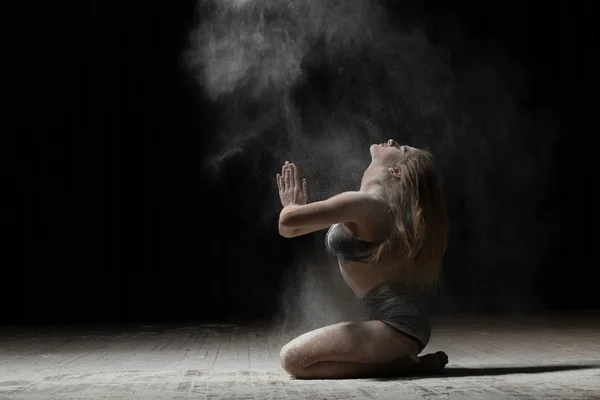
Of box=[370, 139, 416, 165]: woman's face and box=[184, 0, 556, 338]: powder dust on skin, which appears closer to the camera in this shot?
box=[370, 139, 416, 165]: woman's face

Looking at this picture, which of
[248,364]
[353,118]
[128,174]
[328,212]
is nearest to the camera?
[328,212]

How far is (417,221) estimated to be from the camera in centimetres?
336

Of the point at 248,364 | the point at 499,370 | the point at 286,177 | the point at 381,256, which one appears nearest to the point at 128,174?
the point at 248,364

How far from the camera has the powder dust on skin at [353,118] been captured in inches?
208

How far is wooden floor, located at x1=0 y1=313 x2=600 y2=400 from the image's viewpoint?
9.30ft

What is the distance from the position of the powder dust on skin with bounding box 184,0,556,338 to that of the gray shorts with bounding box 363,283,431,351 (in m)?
1.23

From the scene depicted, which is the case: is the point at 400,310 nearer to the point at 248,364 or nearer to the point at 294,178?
the point at 294,178

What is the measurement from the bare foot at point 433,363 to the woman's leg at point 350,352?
0.08m

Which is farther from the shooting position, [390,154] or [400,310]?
[390,154]

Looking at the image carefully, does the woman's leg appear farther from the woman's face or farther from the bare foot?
the woman's face

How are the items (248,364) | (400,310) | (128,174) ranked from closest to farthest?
(400,310) < (248,364) < (128,174)

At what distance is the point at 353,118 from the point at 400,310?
3457 mm

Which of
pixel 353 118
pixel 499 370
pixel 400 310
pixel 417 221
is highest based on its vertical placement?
pixel 353 118

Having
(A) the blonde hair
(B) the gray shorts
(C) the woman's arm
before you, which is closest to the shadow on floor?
(B) the gray shorts
